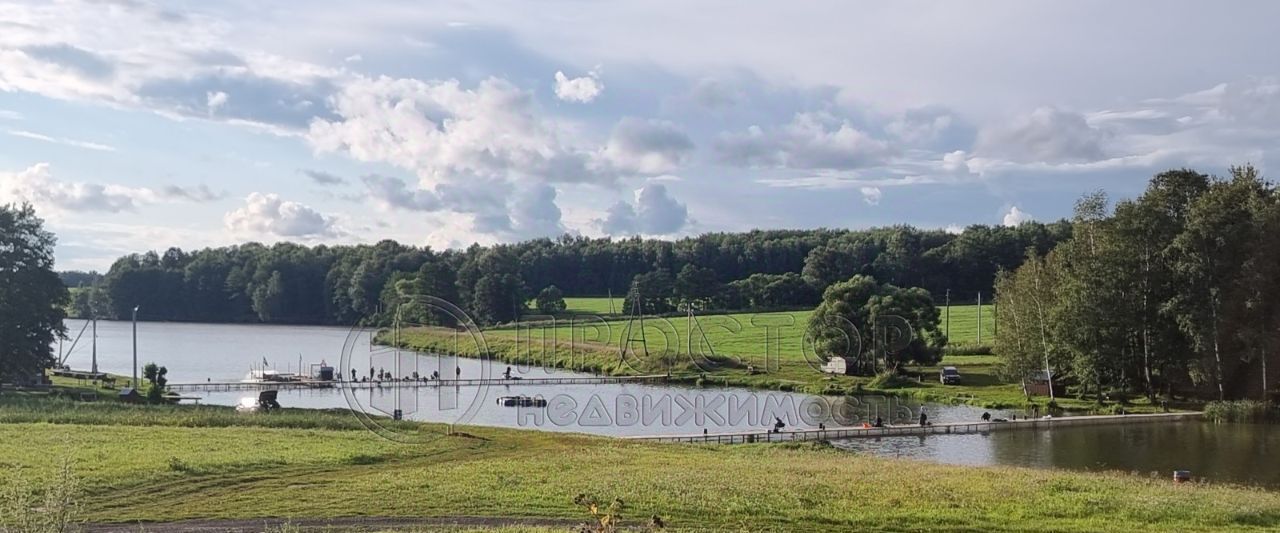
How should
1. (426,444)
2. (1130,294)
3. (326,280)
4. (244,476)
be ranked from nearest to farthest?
(244,476), (426,444), (1130,294), (326,280)

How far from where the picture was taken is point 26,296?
2680 inches

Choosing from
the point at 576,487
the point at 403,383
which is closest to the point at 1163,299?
the point at 576,487

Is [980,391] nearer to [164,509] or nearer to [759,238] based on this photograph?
[164,509]

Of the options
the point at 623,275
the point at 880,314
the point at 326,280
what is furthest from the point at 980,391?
the point at 326,280

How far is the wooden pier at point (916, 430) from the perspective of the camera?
51406mm

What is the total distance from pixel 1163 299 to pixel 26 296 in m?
77.4

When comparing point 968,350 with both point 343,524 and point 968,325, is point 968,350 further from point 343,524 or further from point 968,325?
point 343,524

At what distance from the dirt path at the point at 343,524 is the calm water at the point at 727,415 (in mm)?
28553

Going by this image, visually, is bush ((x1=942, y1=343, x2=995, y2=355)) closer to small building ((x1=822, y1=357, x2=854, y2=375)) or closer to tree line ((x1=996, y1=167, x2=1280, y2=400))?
small building ((x1=822, y1=357, x2=854, y2=375))

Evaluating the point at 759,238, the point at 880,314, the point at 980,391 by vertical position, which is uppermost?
the point at 759,238

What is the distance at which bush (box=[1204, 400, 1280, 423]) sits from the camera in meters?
61.0

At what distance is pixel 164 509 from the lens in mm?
24531

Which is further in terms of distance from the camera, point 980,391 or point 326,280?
point 326,280

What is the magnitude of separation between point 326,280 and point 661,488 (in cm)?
15928
